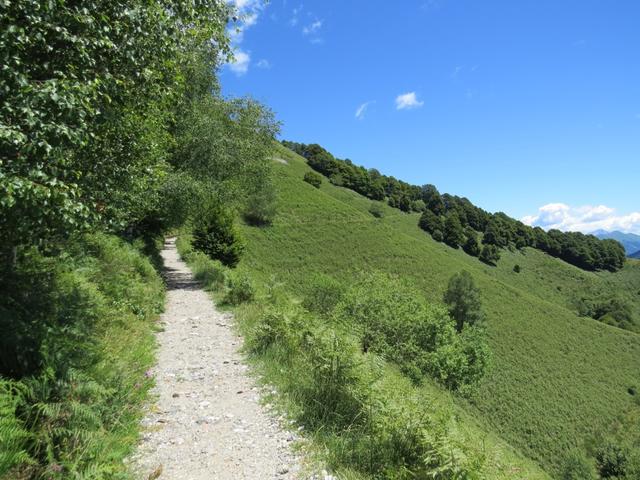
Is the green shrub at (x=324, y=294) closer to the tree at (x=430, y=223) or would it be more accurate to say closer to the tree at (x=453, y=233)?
the tree at (x=453, y=233)

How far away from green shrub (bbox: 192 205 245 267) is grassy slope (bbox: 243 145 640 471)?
1136 centimetres

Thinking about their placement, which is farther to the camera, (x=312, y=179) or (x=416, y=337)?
(x=312, y=179)

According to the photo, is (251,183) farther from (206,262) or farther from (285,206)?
(285,206)

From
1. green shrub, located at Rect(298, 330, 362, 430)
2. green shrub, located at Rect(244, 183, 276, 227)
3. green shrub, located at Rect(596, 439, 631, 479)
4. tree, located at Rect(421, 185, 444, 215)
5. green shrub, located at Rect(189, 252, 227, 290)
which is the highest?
tree, located at Rect(421, 185, 444, 215)

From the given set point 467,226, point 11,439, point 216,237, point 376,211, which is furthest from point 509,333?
point 467,226

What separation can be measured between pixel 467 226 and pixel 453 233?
1967 centimetres

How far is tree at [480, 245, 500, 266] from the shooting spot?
109 m

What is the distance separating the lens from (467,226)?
432 ft

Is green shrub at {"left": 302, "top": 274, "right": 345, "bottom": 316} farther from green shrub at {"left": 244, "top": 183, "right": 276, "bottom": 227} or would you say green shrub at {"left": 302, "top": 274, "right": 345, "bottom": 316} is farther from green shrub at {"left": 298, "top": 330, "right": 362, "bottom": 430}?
green shrub at {"left": 244, "top": 183, "right": 276, "bottom": 227}

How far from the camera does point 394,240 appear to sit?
70500mm

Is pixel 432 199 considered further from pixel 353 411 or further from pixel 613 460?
pixel 353 411

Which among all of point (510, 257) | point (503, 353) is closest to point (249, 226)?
point (503, 353)

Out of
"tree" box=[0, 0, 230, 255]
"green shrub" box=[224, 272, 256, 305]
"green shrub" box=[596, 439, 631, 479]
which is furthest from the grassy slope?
"tree" box=[0, 0, 230, 255]

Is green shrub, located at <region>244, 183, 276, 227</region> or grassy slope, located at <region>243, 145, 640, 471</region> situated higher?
green shrub, located at <region>244, 183, 276, 227</region>
